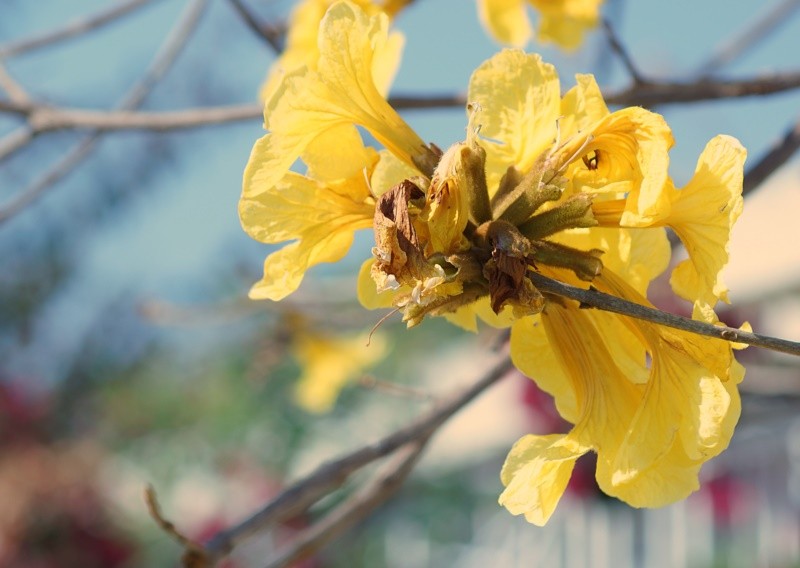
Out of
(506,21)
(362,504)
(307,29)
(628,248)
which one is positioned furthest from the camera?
(506,21)

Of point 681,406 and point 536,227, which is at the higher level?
point 536,227

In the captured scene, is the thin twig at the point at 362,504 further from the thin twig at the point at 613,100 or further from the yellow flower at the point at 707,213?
the yellow flower at the point at 707,213

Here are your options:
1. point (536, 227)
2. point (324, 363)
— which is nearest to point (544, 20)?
point (536, 227)

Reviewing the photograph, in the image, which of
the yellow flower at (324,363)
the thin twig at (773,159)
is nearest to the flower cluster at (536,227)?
the thin twig at (773,159)

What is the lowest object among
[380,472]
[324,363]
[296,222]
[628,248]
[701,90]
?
[324,363]

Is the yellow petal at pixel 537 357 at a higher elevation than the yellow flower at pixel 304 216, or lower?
lower

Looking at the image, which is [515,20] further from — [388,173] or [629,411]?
[629,411]
